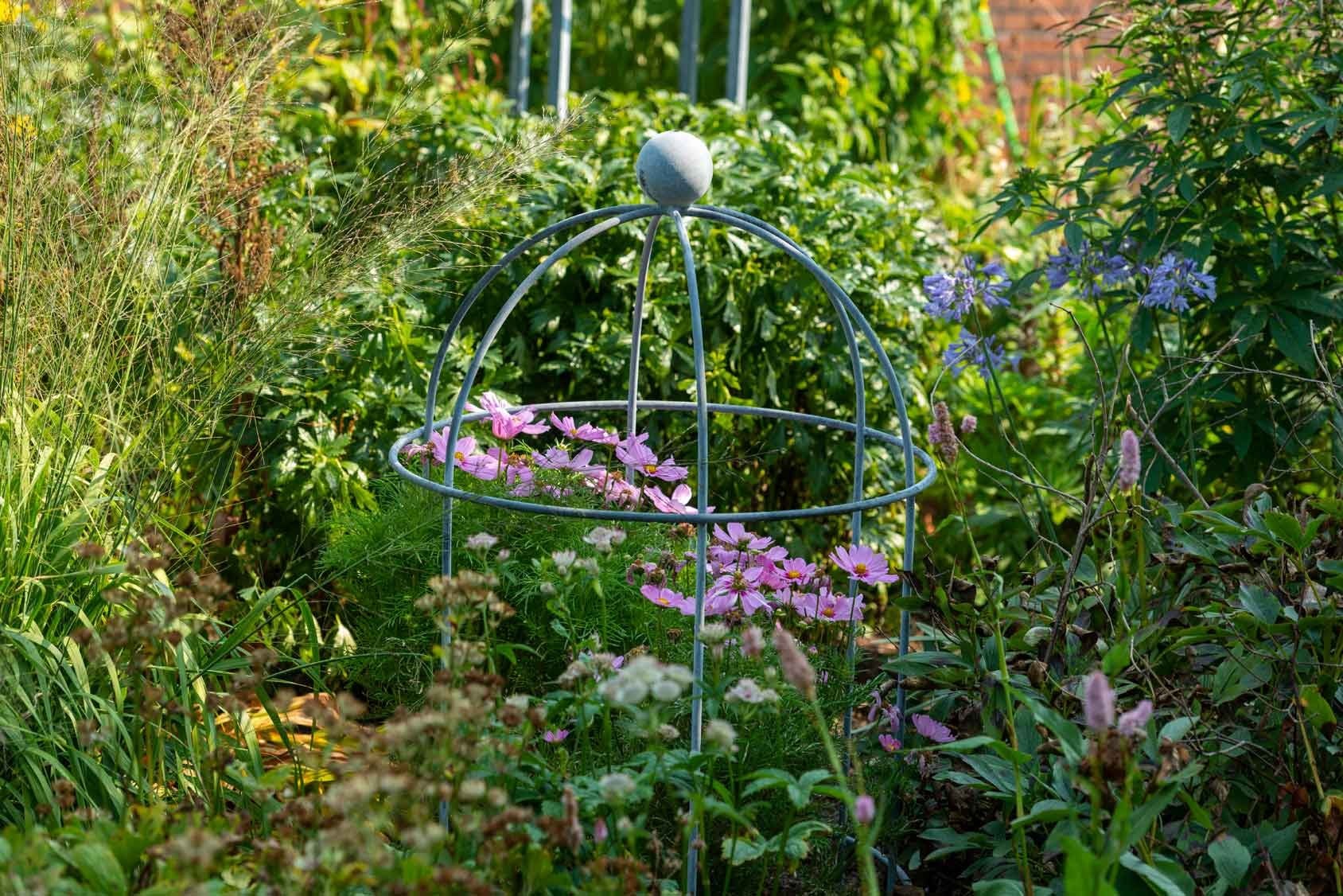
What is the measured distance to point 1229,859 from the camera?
1.43m

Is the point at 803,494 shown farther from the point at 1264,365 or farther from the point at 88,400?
the point at 88,400

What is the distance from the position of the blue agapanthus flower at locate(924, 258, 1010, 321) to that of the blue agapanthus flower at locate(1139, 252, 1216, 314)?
0.82 feet

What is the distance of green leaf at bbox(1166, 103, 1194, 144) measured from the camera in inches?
93.8

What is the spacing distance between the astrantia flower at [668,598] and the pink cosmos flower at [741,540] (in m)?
0.11

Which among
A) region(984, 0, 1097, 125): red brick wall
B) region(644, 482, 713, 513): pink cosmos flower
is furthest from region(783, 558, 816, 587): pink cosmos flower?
region(984, 0, 1097, 125): red brick wall

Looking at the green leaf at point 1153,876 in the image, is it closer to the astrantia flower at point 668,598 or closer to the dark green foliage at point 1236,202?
the astrantia flower at point 668,598

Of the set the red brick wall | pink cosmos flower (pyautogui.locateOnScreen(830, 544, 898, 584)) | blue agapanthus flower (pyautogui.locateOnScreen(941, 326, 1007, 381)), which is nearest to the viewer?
pink cosmos flower (pyautogui.locateOnScreen(830, 544, 898, 584))

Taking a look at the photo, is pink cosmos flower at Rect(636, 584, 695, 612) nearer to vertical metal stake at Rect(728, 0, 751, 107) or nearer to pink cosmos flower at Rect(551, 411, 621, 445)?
pink cosmos flower at Rect(551, 411, 621, 445)

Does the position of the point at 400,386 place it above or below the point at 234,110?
below

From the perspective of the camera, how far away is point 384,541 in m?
2.07

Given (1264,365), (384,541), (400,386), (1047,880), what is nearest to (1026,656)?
(1047,880)

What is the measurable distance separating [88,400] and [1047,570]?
1.41 m

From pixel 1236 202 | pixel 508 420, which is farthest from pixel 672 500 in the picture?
pixel 1236 202

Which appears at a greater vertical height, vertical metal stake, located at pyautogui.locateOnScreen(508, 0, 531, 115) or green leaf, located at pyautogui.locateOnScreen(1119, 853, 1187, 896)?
vertical metal stake, located at pyautogui.locateOnScreen(508, 0, 531, 115)
